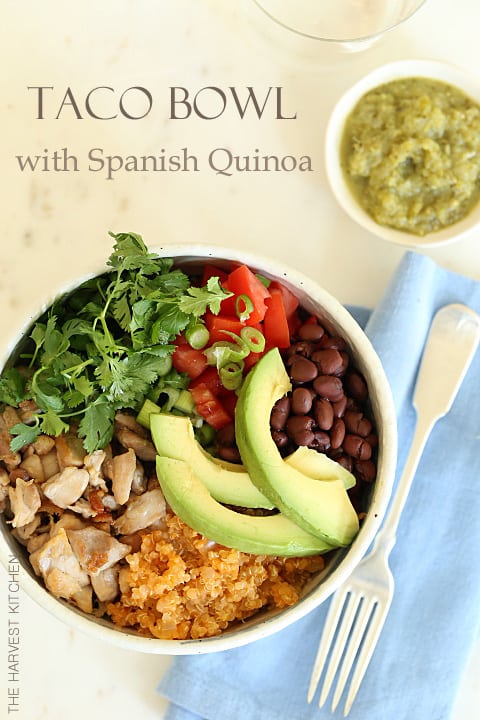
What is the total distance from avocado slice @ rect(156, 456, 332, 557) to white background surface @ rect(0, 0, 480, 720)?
2.25ft

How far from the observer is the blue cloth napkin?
2105mm

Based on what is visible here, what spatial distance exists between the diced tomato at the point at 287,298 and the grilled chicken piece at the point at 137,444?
44 cm

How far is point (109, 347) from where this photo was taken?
1.74m

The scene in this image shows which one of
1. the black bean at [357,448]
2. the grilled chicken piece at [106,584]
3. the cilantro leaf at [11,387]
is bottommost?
the grilled chicken piece at [106,584]

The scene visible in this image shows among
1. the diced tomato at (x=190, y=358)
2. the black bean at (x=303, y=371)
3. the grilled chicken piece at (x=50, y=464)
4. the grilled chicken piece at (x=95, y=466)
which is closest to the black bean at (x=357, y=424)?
the black bean at (x=303, y=371)

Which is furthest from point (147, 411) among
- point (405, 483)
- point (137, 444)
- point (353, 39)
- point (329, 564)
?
point (353, 39)

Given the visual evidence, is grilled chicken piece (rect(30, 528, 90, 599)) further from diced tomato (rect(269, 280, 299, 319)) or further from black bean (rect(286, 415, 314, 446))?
diced tomato (rect(269, 280, 299, 319))

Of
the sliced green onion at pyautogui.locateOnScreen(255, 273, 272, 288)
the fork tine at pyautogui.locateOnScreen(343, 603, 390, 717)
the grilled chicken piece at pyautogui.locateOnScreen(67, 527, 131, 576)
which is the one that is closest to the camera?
the grilled chicken piece at pyautogui.locateOnScreen(67, 527, 131, 576)

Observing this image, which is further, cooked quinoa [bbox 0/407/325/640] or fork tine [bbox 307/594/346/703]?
fork tine [bbox 307/594/346/703]

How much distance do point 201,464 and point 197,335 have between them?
295 mm

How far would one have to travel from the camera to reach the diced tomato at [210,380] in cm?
188

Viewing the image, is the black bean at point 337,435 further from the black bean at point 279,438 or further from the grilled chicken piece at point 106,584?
the grilled chicken piece at point 106,584

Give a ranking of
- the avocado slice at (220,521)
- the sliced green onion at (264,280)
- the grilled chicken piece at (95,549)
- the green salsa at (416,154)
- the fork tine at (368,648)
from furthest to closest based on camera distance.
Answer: the green salsa at (416,154) < the fork tine at (368,648) < the sliced green onion at (264,280) < the grilled chicken piece at (95,549) < the avocado slice at (220,521)

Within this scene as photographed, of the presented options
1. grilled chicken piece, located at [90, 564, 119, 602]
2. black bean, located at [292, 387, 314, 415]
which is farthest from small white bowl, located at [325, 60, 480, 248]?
grilled chicken piece, located at [90, 564, 119, 602]
